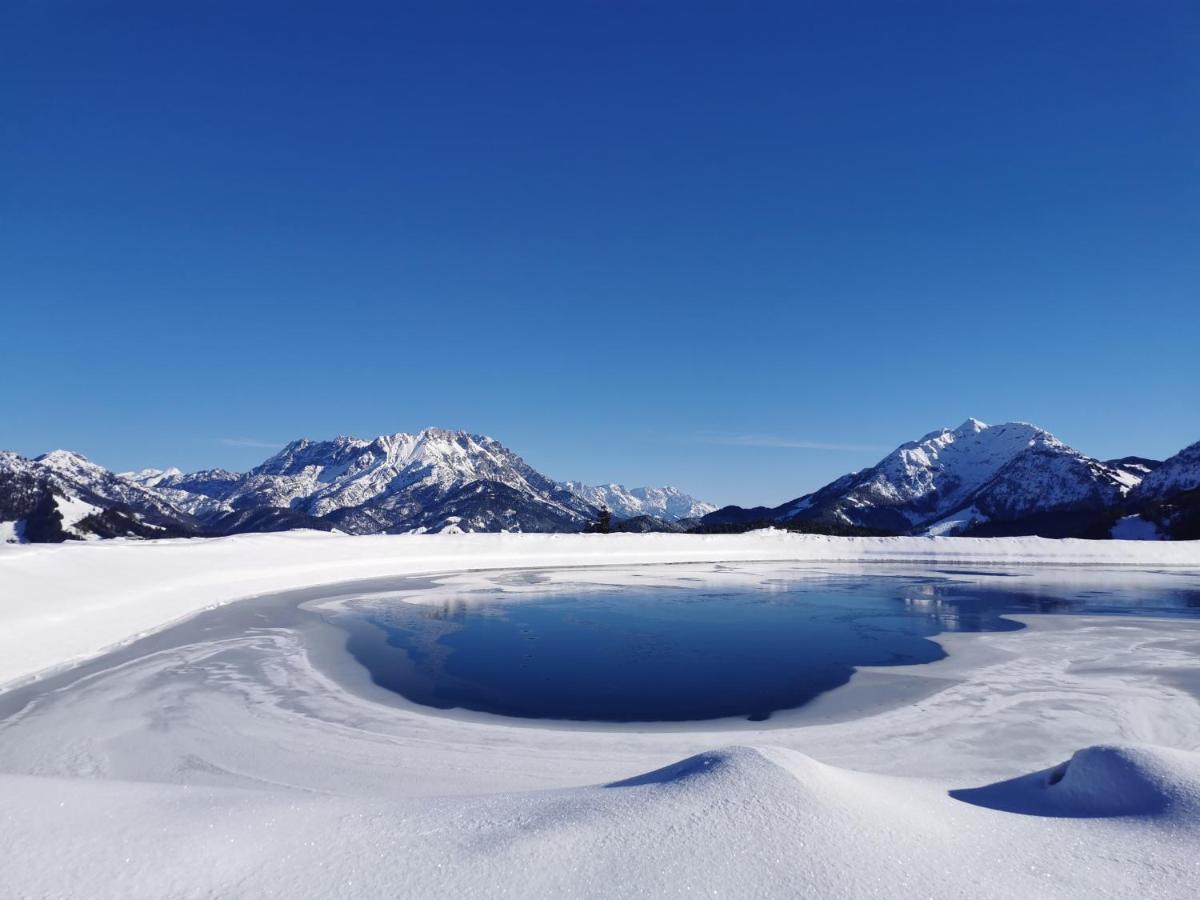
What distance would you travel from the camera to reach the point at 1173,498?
99.7 metres

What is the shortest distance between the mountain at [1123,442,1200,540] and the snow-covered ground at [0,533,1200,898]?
263 feet

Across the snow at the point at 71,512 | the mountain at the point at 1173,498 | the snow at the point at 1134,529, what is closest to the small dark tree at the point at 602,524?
the snow at the point at 1134,529

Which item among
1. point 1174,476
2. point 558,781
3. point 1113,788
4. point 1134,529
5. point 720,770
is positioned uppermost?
point 1174,476

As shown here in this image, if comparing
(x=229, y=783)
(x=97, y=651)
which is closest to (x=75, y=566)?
(x=97, y=651)

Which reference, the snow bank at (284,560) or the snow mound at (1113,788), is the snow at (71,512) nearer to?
the snow bank at (284,560)

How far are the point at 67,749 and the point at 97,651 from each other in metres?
7.51

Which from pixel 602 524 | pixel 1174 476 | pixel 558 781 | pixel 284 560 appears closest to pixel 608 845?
pixel 558 781

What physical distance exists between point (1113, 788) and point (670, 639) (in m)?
12.8

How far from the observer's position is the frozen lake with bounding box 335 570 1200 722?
11.6 metres

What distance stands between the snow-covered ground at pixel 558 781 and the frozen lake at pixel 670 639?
113cm

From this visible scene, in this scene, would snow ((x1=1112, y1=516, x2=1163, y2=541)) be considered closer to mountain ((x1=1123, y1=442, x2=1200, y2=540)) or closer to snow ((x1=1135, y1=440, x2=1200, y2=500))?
mountain ((x1=1123, y1=442, x2=1200, y2=540))

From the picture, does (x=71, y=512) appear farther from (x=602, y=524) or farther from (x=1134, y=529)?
(x=1134, y=529)

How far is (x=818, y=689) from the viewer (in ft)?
39.6

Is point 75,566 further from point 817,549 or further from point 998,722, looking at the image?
point 817,549
